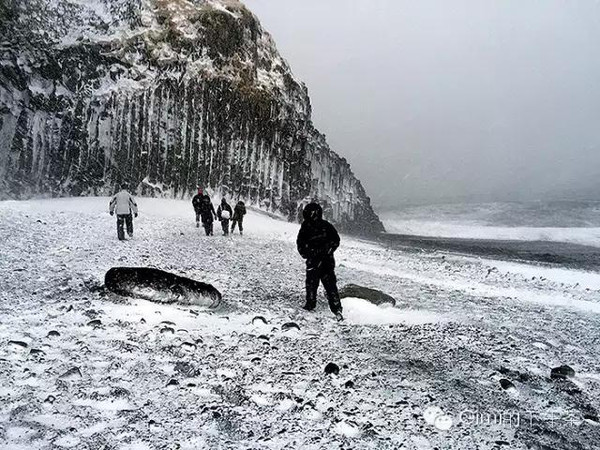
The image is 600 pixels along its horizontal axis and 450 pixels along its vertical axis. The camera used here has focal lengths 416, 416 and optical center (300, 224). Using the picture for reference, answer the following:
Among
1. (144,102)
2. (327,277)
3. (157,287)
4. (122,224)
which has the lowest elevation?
(157,287)

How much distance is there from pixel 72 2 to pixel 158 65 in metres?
8.75

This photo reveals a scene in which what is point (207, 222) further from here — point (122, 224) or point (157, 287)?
point (157, 287)

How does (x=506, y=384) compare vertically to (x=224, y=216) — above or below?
below

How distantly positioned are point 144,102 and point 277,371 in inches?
1447

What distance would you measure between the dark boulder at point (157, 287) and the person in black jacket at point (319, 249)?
1.80m

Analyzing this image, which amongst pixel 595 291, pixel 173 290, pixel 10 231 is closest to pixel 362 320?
pixel 173 290

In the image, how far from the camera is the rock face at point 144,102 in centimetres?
3350

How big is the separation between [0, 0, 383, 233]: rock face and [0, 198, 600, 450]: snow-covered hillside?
94.4 feet

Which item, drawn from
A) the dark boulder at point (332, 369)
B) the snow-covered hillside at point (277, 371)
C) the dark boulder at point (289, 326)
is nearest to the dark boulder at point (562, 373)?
the snow-covered hillside at point (277, 371)

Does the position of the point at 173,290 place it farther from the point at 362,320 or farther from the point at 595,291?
the point at 595,291

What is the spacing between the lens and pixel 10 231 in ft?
44.0

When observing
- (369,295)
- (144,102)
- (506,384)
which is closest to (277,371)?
(506,384)

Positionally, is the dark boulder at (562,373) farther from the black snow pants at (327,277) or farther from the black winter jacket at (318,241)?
the black winter jacket at (318,241)

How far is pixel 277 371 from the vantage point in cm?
475
